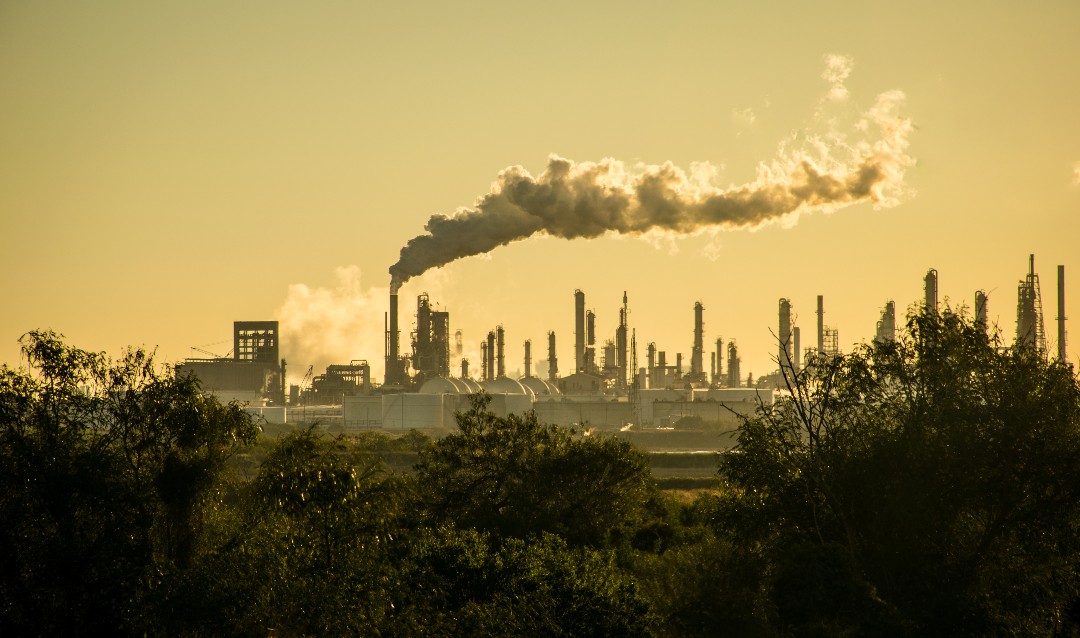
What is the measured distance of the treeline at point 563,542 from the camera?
19.7 meters

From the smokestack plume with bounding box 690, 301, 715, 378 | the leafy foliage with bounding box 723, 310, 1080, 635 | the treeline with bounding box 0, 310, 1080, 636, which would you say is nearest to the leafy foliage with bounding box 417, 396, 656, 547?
the treeline with bounding box 0, 310, 1080, 636

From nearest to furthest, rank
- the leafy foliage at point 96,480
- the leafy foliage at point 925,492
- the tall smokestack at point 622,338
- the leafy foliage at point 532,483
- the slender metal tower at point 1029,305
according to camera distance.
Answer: the leafy foliage at point 96,480 < the leafy foliage at point 925,492 < the leafy foliage at point 532,483 < the slender metal tower at point 1029,305 < the tall smokestack at point 622,338

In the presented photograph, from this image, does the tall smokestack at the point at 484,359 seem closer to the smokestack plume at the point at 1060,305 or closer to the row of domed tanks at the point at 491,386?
the row of domed tanks at the point at 491,386

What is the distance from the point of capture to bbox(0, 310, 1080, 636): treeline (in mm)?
19703

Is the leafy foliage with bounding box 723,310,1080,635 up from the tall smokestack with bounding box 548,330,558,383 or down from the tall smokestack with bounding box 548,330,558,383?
down

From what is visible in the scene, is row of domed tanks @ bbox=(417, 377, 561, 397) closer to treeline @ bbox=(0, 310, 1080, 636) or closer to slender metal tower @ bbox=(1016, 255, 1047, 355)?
slender metal tower @ bbox=(1016, 255, 1047, 355)

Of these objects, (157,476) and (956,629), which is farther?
(157,476)

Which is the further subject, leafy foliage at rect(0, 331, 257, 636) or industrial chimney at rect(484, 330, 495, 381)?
industrial chimney at rect(484, 330, 495, 381)

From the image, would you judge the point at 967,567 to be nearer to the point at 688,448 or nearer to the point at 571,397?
the point at 688,448

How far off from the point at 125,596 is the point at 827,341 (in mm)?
121456

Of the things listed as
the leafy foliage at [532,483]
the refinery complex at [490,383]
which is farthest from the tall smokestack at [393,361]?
the leafy foliage at [532,483]

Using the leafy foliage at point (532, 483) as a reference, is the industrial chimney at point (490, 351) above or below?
above

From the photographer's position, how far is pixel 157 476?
22.6 m

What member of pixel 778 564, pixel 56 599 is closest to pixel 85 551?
pixel 56 599
